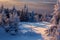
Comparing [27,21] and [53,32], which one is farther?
[27,21]

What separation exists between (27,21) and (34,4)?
4962 millimetres

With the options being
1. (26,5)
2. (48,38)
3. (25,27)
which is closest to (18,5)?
(26,5)

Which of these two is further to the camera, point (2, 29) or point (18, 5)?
point (18, 5)

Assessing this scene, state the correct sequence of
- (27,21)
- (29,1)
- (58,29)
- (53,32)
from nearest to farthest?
(58,29) → (53,32) → (27,21) → (29,1)

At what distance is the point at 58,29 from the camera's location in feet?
18.4

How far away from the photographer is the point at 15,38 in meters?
13.1

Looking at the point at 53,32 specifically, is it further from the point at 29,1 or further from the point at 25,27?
the point at 29,1

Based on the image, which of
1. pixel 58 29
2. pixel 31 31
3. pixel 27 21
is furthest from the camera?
pixel 27 21

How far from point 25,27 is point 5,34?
5.31ft

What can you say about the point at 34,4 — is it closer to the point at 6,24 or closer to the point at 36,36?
the point at 6,24

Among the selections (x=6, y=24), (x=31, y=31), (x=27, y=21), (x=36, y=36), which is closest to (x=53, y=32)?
(x=36, y=36)

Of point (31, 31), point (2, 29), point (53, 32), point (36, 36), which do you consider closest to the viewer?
point (53, 32)

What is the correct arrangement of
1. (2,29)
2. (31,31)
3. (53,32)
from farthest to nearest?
(2,29) < (31,31) < (53,32)

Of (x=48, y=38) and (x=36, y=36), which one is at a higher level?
(x=48, y=38)
